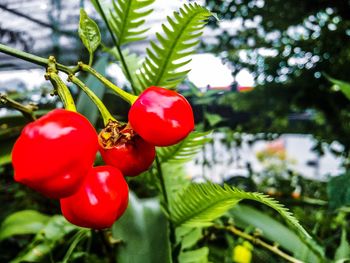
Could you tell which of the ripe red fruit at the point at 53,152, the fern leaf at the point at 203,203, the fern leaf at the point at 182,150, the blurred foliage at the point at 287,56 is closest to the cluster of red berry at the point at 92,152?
the ripe red fruit at the point at 53,152

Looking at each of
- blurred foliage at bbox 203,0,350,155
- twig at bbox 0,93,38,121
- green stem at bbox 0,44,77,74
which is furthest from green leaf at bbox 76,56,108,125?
blurred foliage at bbox 203,0,350,155

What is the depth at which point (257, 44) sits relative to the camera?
5.32 feet

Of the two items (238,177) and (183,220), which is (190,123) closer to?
(183,220)

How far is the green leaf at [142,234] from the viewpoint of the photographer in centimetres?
52

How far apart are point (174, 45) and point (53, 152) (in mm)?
269

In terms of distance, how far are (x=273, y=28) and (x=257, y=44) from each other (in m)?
0.08

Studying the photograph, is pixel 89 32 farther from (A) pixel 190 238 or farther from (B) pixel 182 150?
(A) pixel 190 238

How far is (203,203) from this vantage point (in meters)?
0.52

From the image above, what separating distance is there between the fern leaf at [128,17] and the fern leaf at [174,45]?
0.10 ft

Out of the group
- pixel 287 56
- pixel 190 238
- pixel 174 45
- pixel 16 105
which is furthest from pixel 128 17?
pixel 287 56

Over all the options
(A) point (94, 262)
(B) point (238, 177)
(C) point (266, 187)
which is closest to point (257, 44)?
(C) point (266, 187)

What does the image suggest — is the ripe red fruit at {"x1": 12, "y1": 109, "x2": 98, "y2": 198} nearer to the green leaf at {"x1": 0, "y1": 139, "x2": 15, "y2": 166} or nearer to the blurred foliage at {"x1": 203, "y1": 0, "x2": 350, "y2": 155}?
the green leaf at {"x1": 0, "y1": 139, "x2": 15, "y2": 166}

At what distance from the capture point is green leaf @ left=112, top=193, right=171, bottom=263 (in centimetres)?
52

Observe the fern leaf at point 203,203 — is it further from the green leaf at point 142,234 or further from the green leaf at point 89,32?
the green leaf at point 89,32
